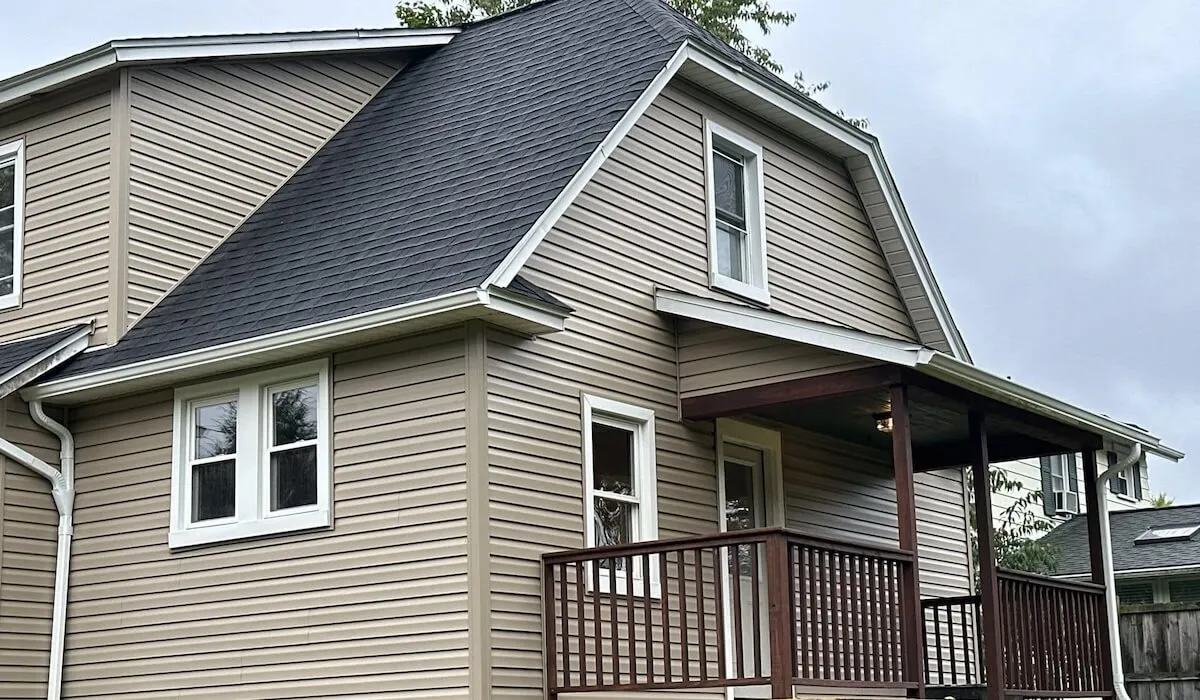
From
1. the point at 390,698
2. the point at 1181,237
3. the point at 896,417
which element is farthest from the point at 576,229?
the point at 1181,237

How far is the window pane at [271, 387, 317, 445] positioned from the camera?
38.4 ft

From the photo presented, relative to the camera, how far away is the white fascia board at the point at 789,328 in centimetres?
1076

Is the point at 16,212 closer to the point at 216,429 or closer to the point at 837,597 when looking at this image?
the point at 216,429

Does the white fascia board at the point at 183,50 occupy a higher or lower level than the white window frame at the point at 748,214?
higher

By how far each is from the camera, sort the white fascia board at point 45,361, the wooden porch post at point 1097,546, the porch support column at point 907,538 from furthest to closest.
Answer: the wooden porch post at point 1097,546 → the white fascia board at point 45,361 → the porch support column at point 907,538

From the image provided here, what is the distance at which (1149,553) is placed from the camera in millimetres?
28594

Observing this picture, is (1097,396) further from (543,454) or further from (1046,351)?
(543,454)

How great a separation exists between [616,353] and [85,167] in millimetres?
4813

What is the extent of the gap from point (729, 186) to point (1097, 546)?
438cm

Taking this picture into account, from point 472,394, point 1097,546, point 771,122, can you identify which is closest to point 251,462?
point 472,394

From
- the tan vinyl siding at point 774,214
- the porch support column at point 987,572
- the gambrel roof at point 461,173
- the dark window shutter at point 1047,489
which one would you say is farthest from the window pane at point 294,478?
the dark window shutter at point 1047,489

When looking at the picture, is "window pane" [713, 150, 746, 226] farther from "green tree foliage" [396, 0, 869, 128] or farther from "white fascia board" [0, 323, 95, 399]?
"green tree foliage" [396, 0, 869, 128]

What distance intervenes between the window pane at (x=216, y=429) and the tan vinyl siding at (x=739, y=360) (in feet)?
11.1

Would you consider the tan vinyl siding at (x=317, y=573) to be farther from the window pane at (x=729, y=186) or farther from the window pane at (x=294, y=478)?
the window pane at (x=729, y=186)
